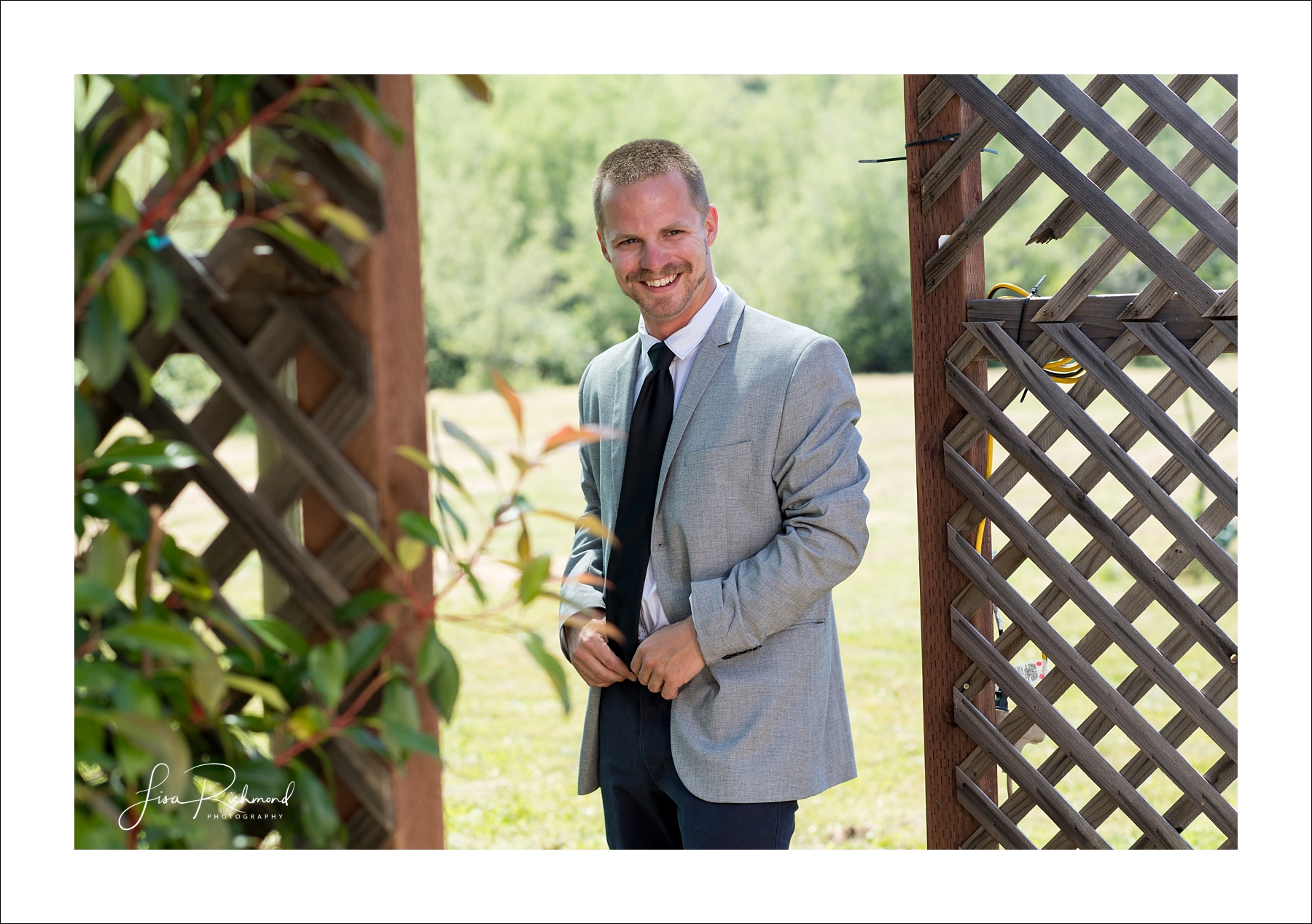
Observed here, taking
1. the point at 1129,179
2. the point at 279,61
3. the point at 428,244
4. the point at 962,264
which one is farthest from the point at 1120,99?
the point at 279,61

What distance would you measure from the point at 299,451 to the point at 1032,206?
1797 cm

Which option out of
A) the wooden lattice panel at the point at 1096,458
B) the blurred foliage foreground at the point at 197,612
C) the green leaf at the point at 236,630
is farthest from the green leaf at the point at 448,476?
the wooden lattice panel at the point at 1096,458

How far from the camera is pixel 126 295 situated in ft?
2.88

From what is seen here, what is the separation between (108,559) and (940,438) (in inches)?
66.6

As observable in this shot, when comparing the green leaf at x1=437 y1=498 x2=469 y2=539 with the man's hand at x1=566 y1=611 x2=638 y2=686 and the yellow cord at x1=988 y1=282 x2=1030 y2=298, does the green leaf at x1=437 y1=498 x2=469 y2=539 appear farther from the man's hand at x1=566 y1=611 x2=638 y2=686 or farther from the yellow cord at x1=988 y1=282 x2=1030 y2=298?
the yellow cord at x1=988 y1=282 x2=1030 y2=298

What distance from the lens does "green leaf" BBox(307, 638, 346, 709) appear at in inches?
37.8

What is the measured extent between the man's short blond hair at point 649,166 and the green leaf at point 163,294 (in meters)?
1.07

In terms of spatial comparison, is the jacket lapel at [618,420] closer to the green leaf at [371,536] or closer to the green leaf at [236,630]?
the green leaf at [371,536]

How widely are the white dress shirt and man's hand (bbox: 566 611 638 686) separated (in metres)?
0.06

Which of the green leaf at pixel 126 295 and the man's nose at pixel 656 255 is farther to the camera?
the man's nose at pixel 656 255

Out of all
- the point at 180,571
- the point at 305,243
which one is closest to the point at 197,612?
the point at 180,571

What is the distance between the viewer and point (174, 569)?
100cm

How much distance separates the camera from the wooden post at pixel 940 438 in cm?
221

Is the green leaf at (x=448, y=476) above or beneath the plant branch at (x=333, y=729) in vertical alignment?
above
